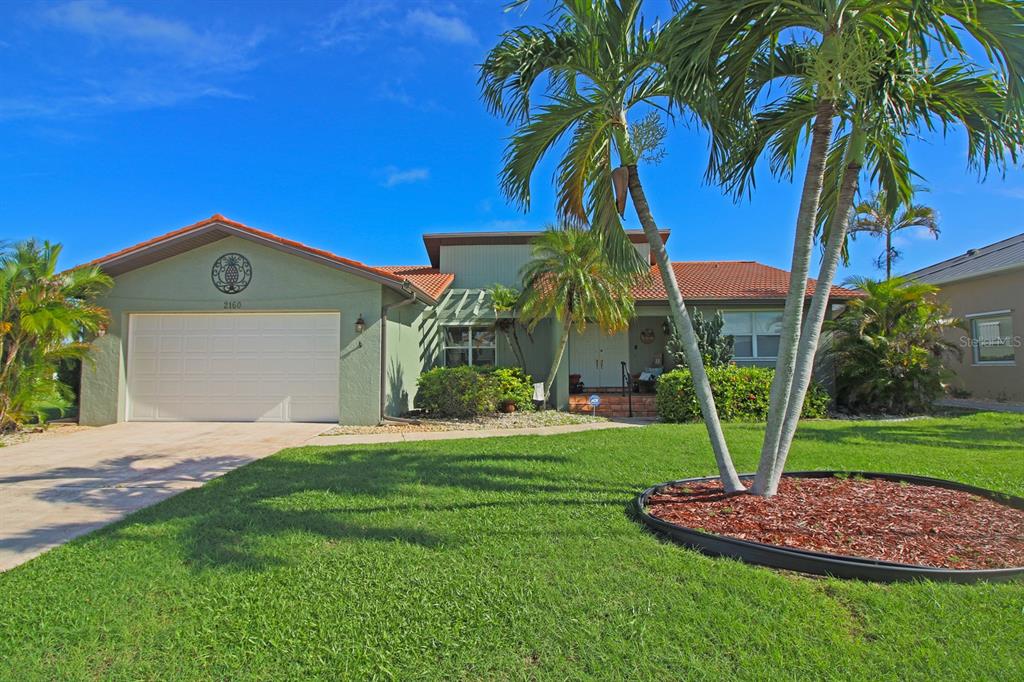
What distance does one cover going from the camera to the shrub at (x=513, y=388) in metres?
13.1

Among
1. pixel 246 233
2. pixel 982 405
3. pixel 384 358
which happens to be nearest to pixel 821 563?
pixel 384 358

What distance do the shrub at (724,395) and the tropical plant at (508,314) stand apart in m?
4.61

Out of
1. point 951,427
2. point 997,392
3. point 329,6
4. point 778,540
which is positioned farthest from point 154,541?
point 997,392

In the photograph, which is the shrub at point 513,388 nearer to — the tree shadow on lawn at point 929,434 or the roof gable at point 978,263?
the tree shadow on lawn at point 929,434

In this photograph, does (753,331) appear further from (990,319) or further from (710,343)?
(990,319)

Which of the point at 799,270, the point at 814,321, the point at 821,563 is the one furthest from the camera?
the point at 814,321

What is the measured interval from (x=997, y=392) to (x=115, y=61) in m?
23.4

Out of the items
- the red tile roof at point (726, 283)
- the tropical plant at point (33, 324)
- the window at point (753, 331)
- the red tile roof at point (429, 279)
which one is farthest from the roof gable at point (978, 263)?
the tropical plant at point (33, 324)

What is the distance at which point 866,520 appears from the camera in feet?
14.9

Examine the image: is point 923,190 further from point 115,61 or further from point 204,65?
point 115,61

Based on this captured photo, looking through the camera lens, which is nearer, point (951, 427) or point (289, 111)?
point (951, 427)

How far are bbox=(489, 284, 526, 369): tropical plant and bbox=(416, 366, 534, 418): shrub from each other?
7.80 feet

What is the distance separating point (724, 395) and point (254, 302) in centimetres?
1085

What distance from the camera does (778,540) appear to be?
414 cm
